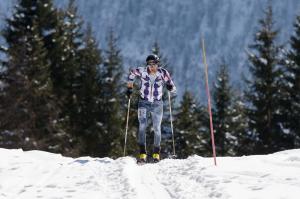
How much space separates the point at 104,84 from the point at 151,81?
108 feet

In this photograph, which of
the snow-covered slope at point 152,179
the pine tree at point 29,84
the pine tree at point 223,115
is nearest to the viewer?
the snow-covered slope at point 152,179

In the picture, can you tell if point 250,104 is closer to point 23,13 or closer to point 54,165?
point 23,13

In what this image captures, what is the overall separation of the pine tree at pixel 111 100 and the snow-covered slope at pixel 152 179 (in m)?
30.3

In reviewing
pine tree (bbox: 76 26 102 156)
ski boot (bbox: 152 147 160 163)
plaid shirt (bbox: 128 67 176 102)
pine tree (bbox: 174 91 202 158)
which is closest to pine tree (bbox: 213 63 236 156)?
pine tree (bbox: 174 91 202 158)

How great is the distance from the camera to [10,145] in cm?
3194

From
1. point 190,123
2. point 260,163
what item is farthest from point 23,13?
point 260,163

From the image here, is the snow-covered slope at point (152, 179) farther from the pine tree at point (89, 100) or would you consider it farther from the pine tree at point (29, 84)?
the pine tree at point (89, 100)

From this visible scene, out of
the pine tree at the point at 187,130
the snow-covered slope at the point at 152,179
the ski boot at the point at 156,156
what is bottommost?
the snow-covered slope at the point at 152,179

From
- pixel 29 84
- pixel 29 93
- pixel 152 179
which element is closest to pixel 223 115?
pixel 29 93

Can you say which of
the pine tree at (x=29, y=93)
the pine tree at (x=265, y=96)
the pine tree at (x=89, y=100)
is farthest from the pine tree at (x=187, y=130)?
the pine tree at (x=29, y=93)

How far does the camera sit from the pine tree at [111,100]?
147ft

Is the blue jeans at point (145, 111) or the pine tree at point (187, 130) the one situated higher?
the pine tree at point (187, 130)

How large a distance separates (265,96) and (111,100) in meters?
13.2

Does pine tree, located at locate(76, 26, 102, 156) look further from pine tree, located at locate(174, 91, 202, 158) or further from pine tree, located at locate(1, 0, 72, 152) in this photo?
pine tree, located at locate(174, 91, 202, 158)
